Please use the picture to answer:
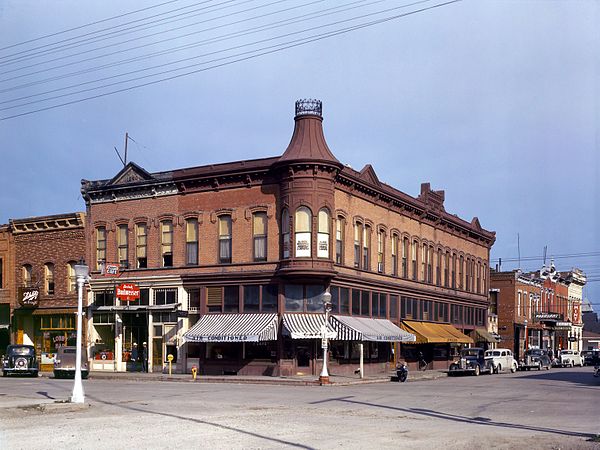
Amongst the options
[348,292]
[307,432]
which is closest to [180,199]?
[348,292]

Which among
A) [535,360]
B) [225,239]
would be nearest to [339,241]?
[225,239]

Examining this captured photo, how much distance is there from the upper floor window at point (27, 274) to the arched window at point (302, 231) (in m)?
21.7

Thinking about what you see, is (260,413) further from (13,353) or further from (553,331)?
(553,331)

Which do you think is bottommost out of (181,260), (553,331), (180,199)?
(553,331)

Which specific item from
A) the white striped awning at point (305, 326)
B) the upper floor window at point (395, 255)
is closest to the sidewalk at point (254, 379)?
the white striped awning at point (305, 326)

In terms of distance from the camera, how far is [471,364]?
48.9m

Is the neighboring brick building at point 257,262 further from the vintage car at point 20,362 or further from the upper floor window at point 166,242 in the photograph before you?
the vintage car at point 20,362

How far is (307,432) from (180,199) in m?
31.5

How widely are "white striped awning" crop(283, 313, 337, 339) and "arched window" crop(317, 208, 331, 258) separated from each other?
3.34m

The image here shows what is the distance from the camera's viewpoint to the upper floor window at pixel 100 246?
163 ft

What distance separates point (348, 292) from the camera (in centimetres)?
4544

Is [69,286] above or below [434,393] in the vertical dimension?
above

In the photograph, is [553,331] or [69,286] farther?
[553,331]

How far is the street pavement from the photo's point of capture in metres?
15.3
